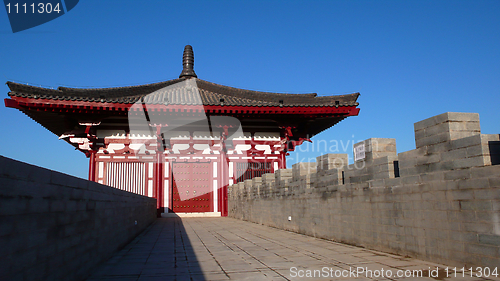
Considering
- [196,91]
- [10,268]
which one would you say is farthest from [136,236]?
[196,91]

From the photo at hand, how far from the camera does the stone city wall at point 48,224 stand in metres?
2.54

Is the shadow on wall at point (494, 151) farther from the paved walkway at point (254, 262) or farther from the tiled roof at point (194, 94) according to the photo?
the tiled roof at point (194, 94)

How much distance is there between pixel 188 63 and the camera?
2106 centimetres

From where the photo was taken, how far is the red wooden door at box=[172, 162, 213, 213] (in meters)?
15.6

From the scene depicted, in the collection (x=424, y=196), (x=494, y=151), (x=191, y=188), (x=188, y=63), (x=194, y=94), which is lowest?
(x=424, y=196)

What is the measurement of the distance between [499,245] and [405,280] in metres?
1.06

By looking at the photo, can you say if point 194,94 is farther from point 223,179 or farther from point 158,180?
point 158,180

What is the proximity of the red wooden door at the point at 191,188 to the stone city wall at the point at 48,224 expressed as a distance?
10145 mm

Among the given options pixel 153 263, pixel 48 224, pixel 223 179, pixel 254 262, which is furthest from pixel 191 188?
pixel 48 224

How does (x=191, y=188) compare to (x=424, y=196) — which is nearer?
(x=424, y=196)

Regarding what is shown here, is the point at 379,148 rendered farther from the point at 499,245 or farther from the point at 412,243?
the point at 499,245

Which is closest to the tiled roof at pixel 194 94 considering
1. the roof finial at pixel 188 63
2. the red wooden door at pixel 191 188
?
the roof finial at pixel 188 63

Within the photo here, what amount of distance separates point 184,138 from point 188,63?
724cm

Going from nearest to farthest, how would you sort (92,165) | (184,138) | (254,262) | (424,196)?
1. (424,196)
2. (254,262)
3. (92,165)
4. (184,138)
